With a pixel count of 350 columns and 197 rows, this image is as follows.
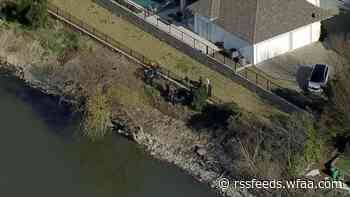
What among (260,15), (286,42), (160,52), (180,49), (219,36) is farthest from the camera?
(160,52)

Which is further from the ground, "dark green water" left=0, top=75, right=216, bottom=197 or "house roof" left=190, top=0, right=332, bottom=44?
"house roof" left=190, top=0, right=332, bottom=44

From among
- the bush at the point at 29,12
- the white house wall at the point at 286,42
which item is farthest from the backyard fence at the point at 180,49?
the bush at the point at 29,12

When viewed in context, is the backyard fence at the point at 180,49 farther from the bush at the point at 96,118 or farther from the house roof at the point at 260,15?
the bush at the point at 96,118

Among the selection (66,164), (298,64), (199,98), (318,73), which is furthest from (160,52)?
(66,164)

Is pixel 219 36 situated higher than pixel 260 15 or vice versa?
pixel 260 15

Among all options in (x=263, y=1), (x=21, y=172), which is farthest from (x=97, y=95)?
(x=263, y=1)

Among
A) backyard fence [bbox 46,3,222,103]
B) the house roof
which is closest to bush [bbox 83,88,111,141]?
backyard fence [bbox 46,3,222,103]

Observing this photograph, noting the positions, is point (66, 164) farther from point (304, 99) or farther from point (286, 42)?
point (286, 42)

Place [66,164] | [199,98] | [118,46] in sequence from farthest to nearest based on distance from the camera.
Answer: [118,46] < [199,98] < [66,164]

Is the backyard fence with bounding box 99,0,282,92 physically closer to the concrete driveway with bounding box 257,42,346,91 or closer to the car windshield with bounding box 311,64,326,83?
the concrete driveway with bounding box 257,42,346,91
